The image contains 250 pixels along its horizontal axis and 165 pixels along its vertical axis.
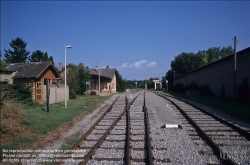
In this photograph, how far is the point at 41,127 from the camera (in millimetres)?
10086

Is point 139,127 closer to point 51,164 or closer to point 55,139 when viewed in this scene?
point 55,139

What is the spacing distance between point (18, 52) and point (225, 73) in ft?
220

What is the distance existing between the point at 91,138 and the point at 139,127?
246 centimetres

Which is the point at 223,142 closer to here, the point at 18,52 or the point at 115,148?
the point at 115,148

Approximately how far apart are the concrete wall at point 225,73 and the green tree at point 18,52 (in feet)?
192

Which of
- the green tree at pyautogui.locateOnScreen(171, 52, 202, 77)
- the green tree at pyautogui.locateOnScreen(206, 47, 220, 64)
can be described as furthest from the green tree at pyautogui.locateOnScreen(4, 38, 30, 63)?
the green tree at pyautogui.locateOnScreen(206, 47, 220, 64)

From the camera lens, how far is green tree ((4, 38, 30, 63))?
238 ft

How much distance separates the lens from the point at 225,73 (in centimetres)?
2509

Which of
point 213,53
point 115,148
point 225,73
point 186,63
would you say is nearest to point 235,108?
point 225,73

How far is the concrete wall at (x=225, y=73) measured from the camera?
2050 cm

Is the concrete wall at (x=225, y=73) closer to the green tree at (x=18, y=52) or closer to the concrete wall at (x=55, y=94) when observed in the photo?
the concrete wall at (x=55, y=94)

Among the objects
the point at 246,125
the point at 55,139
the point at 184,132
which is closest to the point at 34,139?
the point at 55,139

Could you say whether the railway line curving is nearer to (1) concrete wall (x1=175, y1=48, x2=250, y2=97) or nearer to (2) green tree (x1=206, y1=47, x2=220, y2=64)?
(1) concrete wall (x1=175, y1=48, x2=250, y2=97)

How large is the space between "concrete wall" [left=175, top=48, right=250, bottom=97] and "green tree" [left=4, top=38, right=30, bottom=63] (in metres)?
58.6
